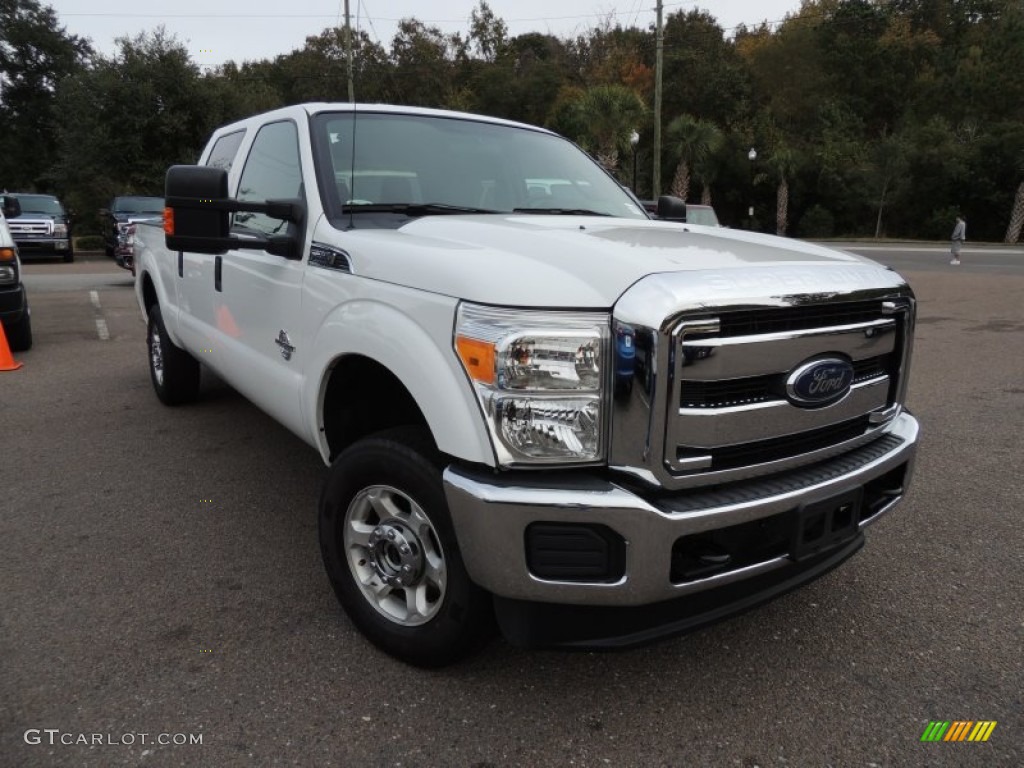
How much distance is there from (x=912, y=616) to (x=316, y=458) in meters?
3.28

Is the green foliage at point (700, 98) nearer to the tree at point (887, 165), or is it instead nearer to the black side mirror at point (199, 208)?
the tree at point (887, 165)

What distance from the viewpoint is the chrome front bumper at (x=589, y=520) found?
6.66ft

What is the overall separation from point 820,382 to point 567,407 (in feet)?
2.72

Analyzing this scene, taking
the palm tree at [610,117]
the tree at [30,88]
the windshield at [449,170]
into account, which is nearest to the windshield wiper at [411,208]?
the windshield at [449,170]

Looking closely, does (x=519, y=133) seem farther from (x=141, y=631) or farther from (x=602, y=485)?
(x=141, y=631)

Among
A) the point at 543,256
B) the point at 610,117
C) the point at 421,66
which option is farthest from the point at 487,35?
the point at 543,256

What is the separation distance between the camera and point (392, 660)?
2625mm

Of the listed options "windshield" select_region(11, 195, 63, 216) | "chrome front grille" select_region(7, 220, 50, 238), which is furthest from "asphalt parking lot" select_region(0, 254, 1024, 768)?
"windshield" select_region(11, 195, 63, 216)

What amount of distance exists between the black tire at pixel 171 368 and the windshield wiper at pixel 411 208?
2950 mm

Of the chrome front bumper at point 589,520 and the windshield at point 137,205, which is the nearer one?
Result: the chrome front bumper at point 589,520

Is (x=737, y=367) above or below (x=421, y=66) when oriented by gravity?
below

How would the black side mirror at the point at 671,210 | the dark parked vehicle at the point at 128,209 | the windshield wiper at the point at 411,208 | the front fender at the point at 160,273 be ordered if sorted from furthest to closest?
the dark parked vehicle at the point at 128,209
the front fender at the point at 160,273
the black side mirror at the point at 671,210
the windshield wiper at the point at 411,208

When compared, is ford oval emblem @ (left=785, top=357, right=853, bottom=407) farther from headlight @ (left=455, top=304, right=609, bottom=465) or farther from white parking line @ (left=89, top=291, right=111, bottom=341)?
white parking line @ (left=89, top=291, right=111, bottom=341)

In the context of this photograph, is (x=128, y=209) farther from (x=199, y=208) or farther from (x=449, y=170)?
(x=199, y=208)
